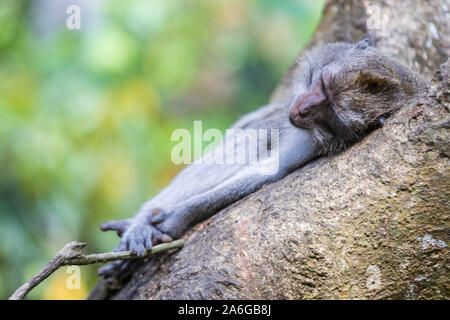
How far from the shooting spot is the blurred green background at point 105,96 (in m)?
6.13

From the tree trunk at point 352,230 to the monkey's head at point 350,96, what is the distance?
28 cm

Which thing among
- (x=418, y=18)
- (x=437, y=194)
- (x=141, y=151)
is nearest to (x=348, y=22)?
(x=418, y=18)

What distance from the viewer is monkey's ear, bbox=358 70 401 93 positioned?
110 inches

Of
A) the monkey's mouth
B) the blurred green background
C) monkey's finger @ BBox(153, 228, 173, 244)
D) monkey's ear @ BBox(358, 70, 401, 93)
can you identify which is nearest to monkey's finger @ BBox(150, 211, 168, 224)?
monkey's finger @ BBox(153, 228, 173, 244)

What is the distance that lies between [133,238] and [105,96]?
4.01 m

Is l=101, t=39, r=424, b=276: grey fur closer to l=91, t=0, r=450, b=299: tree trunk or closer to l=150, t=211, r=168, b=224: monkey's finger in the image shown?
l=150, t=211, r=168, b=224: monkey's finger

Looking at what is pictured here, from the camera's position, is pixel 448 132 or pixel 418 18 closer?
pixel 448 132

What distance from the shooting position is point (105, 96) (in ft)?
22.1

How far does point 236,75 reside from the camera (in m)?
9.71

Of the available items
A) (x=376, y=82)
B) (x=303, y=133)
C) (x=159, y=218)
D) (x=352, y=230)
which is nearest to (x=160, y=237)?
(x=159, y=218)

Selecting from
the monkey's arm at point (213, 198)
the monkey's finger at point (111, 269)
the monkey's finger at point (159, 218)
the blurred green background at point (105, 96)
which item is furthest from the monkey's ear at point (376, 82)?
the blurred green background at point (105, 96)

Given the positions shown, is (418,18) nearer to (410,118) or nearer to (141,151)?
(410,118)

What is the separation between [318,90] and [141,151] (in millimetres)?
4005

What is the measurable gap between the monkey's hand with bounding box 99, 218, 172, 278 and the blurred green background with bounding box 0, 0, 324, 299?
229cm
